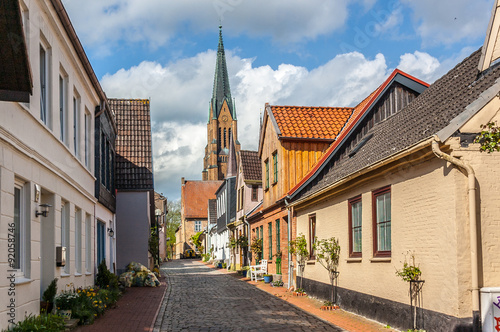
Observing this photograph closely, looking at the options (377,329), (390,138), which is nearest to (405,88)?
(390,138)

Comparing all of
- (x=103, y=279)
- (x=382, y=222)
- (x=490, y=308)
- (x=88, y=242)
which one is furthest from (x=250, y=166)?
(x=490, y=308)

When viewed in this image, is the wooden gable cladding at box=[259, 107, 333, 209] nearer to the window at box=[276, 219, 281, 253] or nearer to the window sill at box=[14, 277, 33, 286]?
the window at box=[276, 219, 281, 253]

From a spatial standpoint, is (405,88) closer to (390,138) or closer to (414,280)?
(390,138)

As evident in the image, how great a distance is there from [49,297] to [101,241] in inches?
337

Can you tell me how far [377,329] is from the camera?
33.5ft

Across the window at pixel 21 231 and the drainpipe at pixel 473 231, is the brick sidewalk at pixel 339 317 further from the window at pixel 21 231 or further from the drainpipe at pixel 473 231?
the window at pixel 21 231

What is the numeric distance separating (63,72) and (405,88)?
27.6 ft

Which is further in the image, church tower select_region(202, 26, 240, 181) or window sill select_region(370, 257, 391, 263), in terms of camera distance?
church tower select_region(202, 26, 240, 181)

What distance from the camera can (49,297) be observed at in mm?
10102

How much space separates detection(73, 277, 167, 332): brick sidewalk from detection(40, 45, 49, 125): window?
385 centimetres

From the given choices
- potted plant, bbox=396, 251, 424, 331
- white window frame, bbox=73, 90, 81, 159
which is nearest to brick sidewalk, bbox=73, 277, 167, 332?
white window frame, bbox=73, 90, 81, 159

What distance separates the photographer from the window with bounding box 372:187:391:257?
35.8 ft

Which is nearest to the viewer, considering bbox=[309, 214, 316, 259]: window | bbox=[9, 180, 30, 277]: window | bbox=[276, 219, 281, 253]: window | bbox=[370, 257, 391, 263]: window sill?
bbox=[9, 180, 30, 277]: window

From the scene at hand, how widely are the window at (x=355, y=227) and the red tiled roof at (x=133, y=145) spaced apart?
12.2m
